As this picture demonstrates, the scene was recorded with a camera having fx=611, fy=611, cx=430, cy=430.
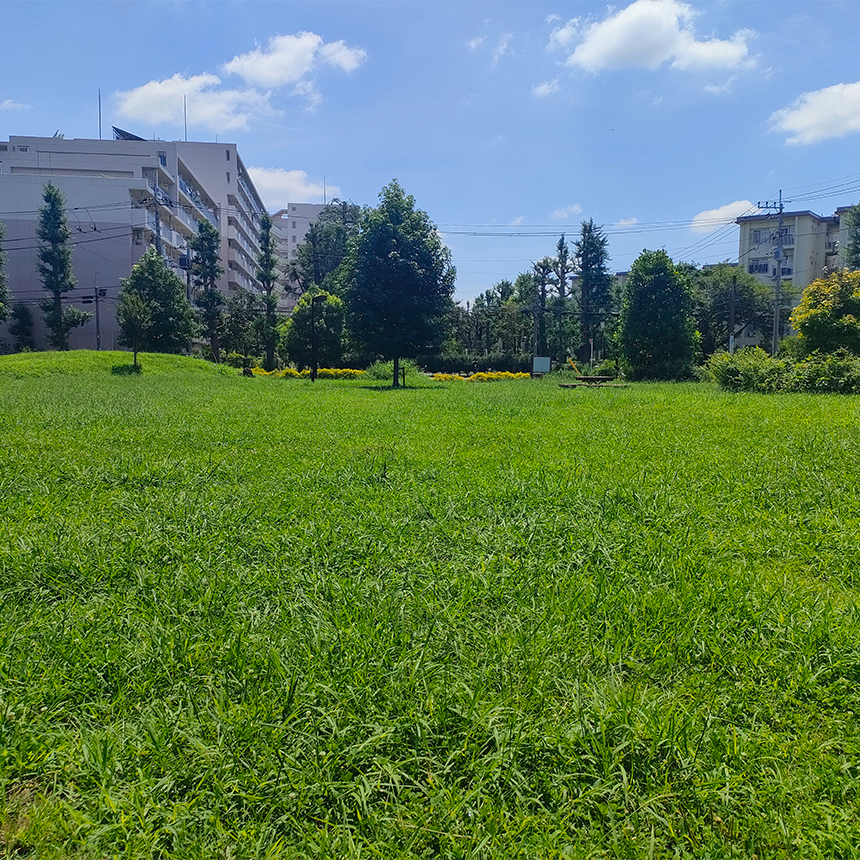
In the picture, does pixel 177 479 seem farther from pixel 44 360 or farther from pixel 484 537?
pixel 44 360

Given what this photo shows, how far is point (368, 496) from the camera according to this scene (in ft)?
17.8

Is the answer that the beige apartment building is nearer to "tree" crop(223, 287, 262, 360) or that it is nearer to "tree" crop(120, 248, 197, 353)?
"tree" crop(223, 287, 262, 360)

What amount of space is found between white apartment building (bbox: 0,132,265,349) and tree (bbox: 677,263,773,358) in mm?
37445

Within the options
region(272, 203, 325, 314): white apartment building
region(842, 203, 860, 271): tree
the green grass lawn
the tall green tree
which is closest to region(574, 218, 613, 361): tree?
the tall green tree

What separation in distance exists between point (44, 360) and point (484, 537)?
26.7 meters

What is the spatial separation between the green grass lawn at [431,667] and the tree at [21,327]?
38.2 metres

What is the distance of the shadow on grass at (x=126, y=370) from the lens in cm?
2553

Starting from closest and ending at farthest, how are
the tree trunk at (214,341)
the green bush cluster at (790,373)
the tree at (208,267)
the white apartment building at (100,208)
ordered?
the green bush cluster at (790,373) < the white apartment building at (100,208) < the tree at (208,267) < the tree trunk at (214,341)

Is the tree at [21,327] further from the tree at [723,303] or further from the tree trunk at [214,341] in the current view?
the tree at [723,303]

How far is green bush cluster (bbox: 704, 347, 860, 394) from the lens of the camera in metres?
15.3

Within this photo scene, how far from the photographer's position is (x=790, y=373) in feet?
55.0

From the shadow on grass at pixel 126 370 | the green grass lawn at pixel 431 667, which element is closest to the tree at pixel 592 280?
the shadow on grass at pixel 126 370

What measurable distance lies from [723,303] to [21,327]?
1840 inches

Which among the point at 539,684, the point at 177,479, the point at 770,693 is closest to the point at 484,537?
the point at 539,684
